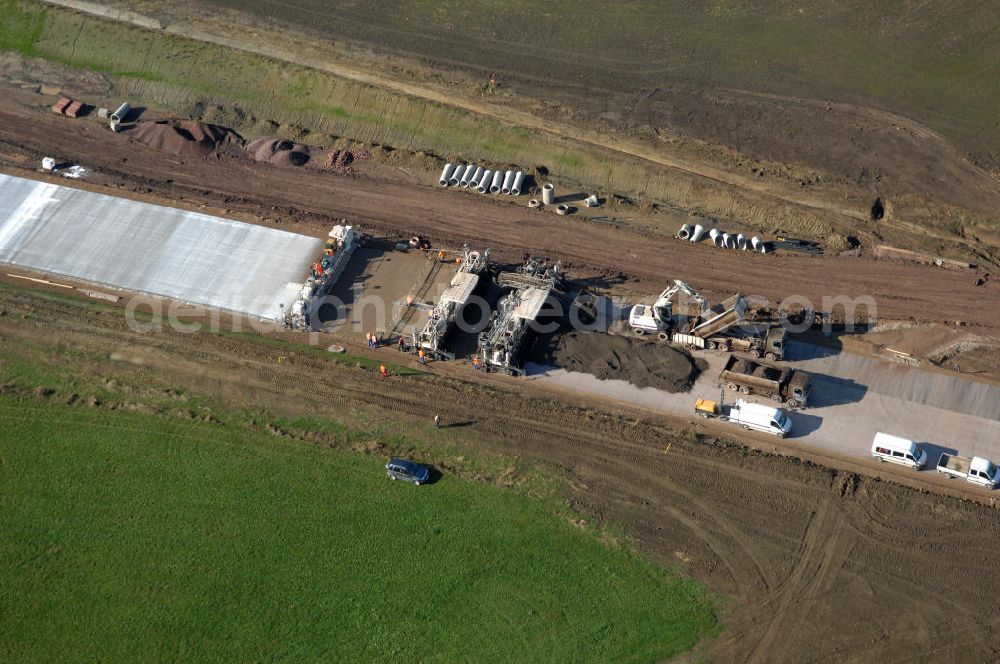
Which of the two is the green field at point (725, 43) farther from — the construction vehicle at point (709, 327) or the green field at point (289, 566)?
the green field at point (289, 566)

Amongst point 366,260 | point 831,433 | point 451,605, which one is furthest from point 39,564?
point 831,433

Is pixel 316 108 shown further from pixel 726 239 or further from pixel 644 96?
pixel 726 239

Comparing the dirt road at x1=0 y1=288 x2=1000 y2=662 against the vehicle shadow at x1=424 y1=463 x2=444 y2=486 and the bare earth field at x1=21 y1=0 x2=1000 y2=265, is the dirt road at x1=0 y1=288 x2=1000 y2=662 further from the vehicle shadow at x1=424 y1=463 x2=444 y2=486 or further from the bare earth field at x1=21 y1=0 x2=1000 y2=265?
the bare earth field at x1=21 y1=0 x2=1000 y2=265

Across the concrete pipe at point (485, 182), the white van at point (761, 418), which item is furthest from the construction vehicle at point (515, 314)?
the white van at point (761, 418)

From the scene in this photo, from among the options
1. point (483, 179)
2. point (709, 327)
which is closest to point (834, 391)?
point (709, 327)

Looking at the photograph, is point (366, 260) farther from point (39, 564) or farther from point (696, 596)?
point (696, 596)

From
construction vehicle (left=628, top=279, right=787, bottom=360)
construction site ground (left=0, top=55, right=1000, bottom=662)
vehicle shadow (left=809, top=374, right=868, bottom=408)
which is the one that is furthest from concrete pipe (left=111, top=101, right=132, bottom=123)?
vehicle shadow (left=809, top=374, right=868, bottom=408)

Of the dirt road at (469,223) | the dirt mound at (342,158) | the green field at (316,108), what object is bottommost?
the dirt road at (469,223)
